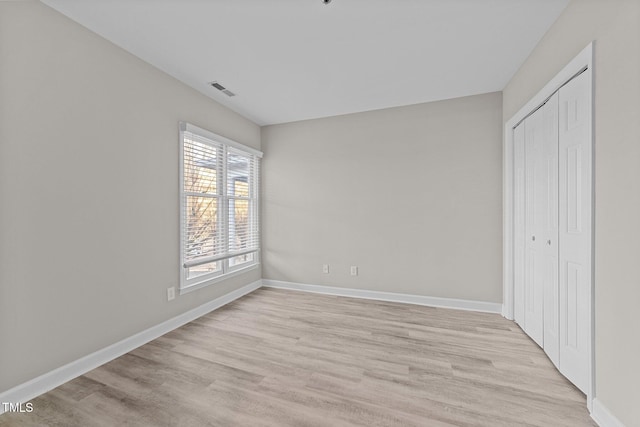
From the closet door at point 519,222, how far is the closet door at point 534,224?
2.9 inches

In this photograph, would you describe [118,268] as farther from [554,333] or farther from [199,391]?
[554,333]

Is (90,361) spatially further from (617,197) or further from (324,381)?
(617,197)

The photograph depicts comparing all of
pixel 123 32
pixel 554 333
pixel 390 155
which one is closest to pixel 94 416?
pixel 123 32

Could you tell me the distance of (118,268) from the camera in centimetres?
220

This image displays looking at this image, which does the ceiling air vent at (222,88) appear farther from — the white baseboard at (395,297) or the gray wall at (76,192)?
the white baseboard at (395,297)

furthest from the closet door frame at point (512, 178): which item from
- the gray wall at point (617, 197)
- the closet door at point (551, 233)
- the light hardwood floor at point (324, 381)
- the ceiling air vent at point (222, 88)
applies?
the ceiling air vent at point (222, 88)

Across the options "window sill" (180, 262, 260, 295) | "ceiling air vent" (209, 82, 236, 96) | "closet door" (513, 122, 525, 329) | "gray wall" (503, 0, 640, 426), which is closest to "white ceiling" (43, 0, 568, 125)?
"ceiling air vent" (209, 82, 236, 96)

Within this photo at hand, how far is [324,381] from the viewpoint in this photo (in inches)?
72.4

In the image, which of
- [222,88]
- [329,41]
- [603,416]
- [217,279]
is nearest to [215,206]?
[217,279]

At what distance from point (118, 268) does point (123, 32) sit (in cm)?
199

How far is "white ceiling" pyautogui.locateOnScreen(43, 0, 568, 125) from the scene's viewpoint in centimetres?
180

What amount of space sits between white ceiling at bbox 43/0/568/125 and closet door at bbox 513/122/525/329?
768mm

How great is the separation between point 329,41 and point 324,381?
2.73 meters

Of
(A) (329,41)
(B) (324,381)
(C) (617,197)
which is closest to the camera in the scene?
(C) (617,197)
